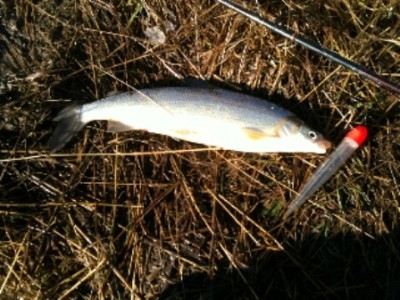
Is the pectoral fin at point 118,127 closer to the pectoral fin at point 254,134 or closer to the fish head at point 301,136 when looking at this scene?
the pectoral fin at point 254,134

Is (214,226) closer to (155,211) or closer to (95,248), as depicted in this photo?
(155,211)

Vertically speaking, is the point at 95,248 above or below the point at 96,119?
below

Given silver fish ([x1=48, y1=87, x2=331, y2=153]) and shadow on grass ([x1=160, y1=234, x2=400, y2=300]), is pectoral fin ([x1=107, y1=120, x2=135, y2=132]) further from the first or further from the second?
shadow on grass ([x1=160, y1=234, x2=400, y2=300])

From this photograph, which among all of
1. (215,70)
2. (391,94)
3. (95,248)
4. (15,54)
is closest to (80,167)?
(95,248)

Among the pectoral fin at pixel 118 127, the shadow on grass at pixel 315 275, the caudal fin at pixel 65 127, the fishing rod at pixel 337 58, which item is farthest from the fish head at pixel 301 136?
the caudal fin at pixel 65 127

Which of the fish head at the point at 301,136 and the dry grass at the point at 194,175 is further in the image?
the dry grass at the point at 194,175

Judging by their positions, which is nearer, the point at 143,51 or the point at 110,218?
the point at 110,218
